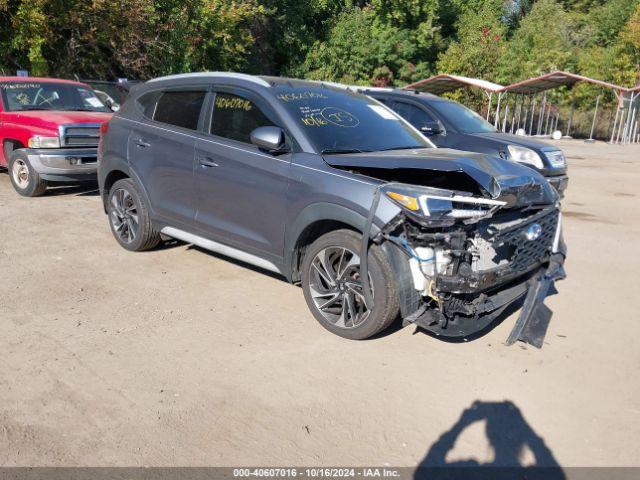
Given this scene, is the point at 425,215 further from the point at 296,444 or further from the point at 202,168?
the point at 202,168

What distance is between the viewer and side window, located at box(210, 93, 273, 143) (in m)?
5.08

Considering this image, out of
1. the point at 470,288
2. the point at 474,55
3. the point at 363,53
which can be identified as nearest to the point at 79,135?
the point at 470,288

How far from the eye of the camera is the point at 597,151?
2309 cm

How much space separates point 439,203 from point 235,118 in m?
2.26

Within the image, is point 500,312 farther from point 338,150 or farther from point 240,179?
point 240,179

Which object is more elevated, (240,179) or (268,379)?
(240,179)

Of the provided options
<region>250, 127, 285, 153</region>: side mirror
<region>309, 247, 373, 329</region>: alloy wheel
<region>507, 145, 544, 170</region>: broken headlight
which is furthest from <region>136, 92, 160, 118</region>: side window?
<region>507, 145, 544, 170</region>: broken headlight

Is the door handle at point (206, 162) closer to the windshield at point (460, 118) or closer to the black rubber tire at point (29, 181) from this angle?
the black rubber tire at point (29, 181)

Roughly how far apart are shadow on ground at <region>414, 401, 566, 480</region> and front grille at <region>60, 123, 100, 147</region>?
740 cm

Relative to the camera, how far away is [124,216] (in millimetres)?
6383

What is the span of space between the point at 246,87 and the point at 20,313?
265 centimetres

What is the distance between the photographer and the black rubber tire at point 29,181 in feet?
29.0

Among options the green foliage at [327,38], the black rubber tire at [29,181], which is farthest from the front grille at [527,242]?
the green foliage at [327,38]

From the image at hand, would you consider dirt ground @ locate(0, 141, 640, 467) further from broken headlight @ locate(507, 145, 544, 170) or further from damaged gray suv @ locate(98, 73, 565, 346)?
broken headlight @ locate(507, 145, 544, 170)
